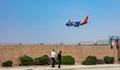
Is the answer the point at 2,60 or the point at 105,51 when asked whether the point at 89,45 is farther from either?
the point at 2,60

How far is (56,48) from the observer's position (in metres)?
42.8

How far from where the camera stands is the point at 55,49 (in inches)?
1683

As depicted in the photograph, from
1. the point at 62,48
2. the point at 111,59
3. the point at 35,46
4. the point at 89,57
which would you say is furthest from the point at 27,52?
the point at 111,59

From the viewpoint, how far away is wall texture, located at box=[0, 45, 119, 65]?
3969cm

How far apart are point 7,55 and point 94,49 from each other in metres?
12.0

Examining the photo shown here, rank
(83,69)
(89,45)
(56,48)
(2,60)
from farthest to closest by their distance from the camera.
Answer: (89,45)
(56,48)
(2,60)
(83,69)

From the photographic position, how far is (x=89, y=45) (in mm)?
46094

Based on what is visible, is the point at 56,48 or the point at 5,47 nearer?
the point at 5,47

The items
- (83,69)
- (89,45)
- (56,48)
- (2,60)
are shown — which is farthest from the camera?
(89,45)

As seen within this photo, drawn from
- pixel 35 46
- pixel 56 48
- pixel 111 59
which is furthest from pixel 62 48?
pixel 111 59

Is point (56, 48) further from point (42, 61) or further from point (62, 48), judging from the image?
point (42, 61)

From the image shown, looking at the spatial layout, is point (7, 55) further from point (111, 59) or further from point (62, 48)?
point (111, 59)

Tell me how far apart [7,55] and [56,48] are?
616 cm

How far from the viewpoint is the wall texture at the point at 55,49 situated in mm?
39688
